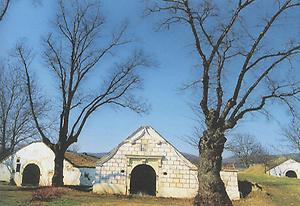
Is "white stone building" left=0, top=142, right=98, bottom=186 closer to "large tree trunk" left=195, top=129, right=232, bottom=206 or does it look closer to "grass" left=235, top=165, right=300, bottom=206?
"grass" left=235, top=165, right=300, bottom=206

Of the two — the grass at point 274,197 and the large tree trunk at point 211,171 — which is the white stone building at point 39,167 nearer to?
the grass at point 274,197

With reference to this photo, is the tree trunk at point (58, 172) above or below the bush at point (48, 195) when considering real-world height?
above

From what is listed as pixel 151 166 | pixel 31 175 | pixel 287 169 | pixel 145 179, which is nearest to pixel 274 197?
pixel 151 166

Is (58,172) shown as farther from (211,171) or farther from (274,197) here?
(274,197)

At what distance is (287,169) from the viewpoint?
5472cm

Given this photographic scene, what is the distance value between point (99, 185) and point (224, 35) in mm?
15272

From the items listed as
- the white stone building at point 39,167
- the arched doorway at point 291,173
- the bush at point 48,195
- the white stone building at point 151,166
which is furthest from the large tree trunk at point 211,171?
the arched doorway at point 291,173

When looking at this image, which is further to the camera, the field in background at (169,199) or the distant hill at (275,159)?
the distant hill at (275,159)

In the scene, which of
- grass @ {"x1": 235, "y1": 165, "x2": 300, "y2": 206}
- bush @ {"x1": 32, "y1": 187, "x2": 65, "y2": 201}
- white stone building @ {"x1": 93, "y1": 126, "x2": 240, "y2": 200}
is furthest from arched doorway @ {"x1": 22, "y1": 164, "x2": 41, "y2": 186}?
grass @ {"x1": 235, "y1": 165, "x2": 300, "y2": 206}

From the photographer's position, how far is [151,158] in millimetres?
25766

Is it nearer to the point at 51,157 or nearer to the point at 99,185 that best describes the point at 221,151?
the point at 99,185

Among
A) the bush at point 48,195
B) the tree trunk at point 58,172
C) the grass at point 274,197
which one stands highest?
the tree trunk at point 58,172

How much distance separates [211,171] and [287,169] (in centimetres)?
4545

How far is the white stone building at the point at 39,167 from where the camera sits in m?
34.1
